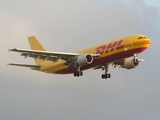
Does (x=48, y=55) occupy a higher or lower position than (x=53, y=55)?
lower

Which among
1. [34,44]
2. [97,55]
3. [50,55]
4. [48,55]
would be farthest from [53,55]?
[34,44]

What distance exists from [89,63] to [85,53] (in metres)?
3.68

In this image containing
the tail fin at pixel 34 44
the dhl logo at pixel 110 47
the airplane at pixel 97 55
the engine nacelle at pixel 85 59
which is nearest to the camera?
the airplane at pixel 97 55

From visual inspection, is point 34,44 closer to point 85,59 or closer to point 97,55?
point 85,59

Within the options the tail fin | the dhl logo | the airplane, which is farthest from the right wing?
the tail fin

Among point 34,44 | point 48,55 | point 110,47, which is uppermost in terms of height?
point 34,44

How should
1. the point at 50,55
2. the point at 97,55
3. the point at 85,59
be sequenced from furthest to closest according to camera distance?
the point at 50,55, the point at 97,55, the point at 85,59

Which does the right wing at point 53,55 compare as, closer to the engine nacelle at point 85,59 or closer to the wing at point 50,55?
the wing at point 50,55

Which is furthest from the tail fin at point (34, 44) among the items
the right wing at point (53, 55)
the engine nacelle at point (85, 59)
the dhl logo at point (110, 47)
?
the dhl logo at point (110, 47)

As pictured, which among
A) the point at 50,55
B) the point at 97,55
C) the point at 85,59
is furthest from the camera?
the point at 50,55

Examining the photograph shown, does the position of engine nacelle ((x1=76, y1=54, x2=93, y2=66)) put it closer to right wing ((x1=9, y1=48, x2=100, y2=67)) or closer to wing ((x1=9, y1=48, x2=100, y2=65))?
right wing ((x1=9, y1=48, x2=100, y2=67))

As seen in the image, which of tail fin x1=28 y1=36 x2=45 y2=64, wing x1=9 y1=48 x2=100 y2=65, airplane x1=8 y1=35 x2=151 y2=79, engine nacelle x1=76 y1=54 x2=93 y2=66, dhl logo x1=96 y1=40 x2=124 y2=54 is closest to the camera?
airplane x1=8 y1=35 x2=151 y2=79

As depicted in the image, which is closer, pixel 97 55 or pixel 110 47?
pixel 110 47

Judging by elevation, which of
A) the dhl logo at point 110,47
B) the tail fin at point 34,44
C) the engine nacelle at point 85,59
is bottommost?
the engine nacelle at point 85,59
